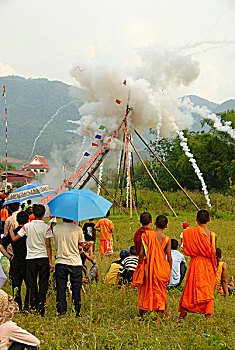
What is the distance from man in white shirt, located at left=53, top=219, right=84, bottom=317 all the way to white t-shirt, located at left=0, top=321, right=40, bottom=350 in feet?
7.47

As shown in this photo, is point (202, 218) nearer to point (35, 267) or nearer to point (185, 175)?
point (35, 267)

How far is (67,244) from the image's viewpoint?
5641mm

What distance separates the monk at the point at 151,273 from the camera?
18.2 feet

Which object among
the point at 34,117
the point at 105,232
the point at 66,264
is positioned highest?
the point at 34,117

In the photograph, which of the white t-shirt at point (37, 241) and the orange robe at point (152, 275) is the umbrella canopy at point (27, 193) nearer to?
the white t-shirt at point (37, 241)

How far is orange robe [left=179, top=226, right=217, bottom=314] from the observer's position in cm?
560

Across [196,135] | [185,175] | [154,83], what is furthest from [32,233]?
[196,135]

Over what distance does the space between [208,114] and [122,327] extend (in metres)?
20.4

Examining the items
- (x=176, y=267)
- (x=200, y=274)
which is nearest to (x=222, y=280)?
(x=176, y=267)

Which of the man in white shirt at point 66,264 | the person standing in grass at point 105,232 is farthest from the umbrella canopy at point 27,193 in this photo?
the man in white shirt at point 66,264

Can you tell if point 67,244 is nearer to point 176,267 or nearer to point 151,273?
point 151,273

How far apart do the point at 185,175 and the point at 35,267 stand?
98.0ft

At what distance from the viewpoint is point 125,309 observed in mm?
5891

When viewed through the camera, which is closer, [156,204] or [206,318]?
[206,318]
